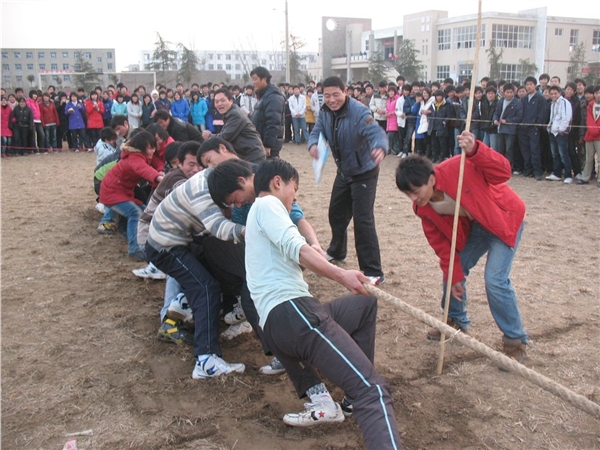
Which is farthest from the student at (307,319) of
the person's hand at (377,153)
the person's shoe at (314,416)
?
the person's hand at (377,153)

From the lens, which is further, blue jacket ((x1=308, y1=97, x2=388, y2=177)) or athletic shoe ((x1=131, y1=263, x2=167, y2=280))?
athletic shoe ((x1=131, y1=263, x2=167, y2=280))

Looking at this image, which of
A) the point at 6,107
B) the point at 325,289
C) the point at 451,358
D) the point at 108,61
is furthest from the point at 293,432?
the point at 108,61

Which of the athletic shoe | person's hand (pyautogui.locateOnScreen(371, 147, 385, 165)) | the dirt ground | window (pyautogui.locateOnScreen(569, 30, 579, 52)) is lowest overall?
the dirt ground

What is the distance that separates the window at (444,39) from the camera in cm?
4897

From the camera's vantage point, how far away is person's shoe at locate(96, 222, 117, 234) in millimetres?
7082

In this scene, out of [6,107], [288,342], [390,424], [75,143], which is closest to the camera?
[390,424]

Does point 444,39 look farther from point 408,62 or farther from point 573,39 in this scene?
point 573,39

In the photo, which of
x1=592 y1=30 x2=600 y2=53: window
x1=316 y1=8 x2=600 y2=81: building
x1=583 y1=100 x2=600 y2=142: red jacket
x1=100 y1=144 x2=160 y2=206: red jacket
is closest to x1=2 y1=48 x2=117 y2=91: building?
x1=316 y1=8 x2=600 y2=81: building

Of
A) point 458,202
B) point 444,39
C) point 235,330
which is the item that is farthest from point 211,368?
point 444,39

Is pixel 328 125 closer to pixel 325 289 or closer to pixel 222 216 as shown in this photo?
pixel 325 289

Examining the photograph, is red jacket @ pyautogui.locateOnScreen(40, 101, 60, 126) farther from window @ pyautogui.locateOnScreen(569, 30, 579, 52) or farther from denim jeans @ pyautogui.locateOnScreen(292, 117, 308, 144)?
window @ pyautogui.locateOnScreen(569, 30, 579, 52)

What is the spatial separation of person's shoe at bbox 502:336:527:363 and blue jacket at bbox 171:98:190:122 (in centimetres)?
1422

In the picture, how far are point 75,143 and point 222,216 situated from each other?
49.6 feet

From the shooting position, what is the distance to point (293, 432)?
2941mm
